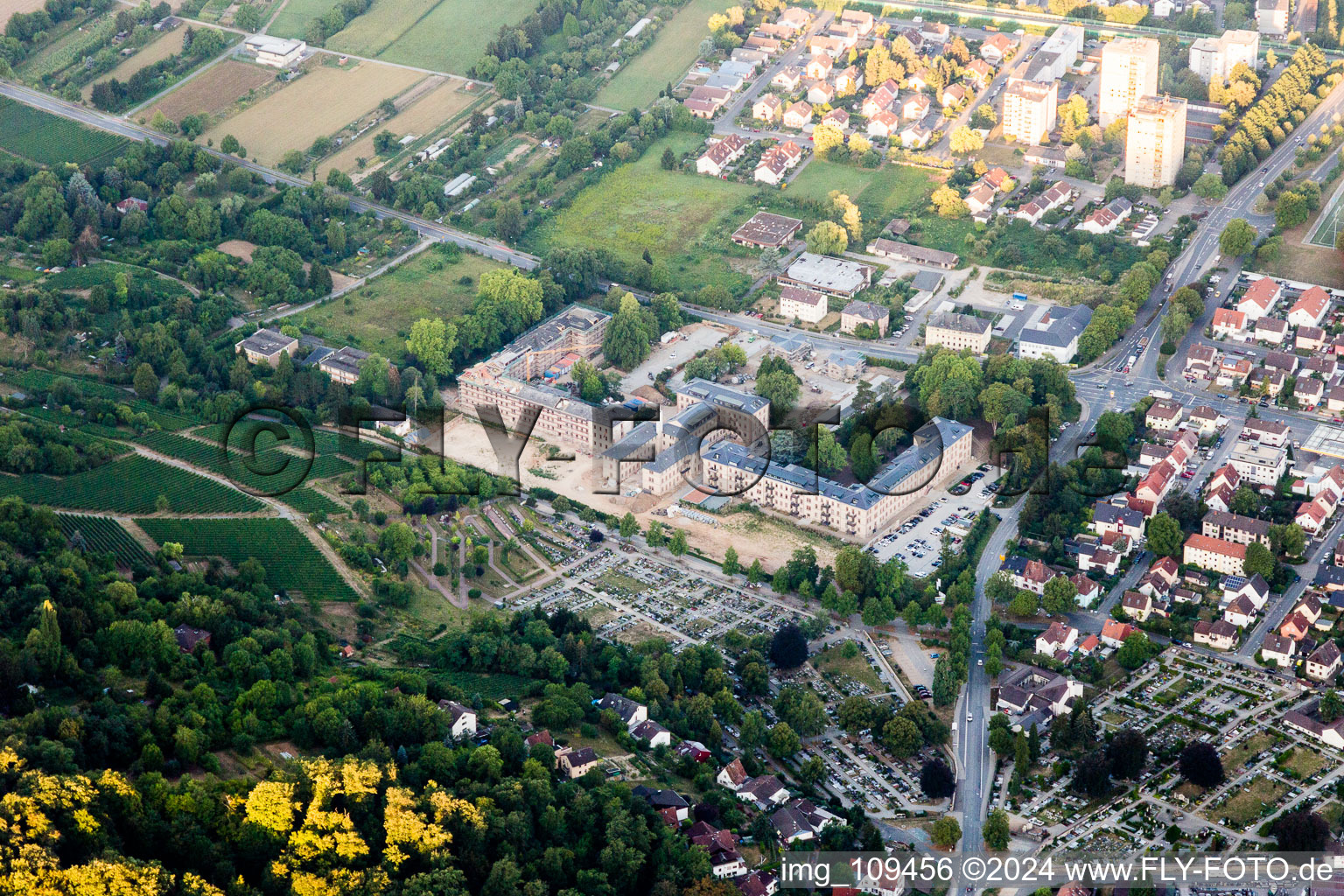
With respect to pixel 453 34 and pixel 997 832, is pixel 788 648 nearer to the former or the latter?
pixel 997 832

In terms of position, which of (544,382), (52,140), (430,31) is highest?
(430,31)

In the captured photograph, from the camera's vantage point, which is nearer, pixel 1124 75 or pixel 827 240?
pixel 827 240

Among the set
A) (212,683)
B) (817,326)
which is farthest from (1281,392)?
(212,683)

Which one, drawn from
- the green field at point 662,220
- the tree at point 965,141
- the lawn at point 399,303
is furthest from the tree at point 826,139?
the lawn at point 399,303

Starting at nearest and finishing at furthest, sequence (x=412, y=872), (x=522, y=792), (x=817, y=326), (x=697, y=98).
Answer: (x=412, y=872) → (x=522, y=792) → (x=817, y=326) → (x=697, y=98)

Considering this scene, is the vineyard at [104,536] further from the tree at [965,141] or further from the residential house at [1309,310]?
the tree at [965,141]

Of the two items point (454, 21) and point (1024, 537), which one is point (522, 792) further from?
point (454, 21)

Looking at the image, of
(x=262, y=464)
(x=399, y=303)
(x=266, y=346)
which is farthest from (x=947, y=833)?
(x=399, y=303)
